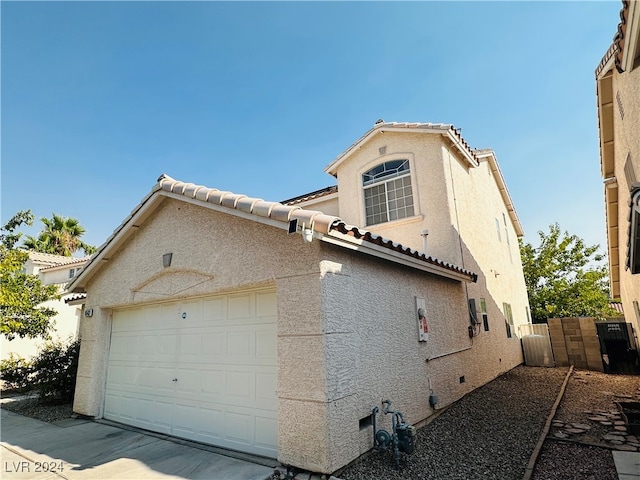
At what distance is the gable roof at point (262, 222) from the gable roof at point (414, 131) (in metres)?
5.09

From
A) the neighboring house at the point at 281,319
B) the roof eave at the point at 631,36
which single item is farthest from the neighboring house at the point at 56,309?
the roof eave at the point at 631,36

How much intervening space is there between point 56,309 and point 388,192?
17802 millimetres

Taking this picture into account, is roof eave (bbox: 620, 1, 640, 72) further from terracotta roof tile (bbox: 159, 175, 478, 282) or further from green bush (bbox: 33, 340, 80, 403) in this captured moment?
green bush (bbox: 33, 340, 80, 403)

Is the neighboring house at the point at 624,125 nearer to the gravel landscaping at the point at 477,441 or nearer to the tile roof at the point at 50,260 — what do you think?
the gravel landscaping at the point at 477,441

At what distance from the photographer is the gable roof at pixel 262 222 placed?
5228 mm

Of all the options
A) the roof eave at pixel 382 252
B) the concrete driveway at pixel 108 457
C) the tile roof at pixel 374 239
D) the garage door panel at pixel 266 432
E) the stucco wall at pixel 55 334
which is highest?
the tile roof at pixel 374 239

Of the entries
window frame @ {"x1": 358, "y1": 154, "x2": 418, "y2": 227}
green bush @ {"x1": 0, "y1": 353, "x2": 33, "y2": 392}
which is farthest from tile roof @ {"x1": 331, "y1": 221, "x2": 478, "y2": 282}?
green bush @ {"x1": 0, "y1": 353, "x2": 33, "y2": 392}

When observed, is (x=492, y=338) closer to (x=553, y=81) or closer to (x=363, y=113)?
(x=553, y=81)

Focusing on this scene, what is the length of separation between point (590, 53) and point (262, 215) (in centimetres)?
970

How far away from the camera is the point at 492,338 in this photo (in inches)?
505

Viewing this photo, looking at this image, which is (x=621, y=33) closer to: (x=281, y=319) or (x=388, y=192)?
(x=281, y=319)

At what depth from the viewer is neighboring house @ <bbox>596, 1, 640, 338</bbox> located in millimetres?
4883

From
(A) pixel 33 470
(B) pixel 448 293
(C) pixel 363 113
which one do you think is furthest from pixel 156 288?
(C) pixel 363 113

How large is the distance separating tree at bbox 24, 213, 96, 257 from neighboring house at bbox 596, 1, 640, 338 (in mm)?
38072
